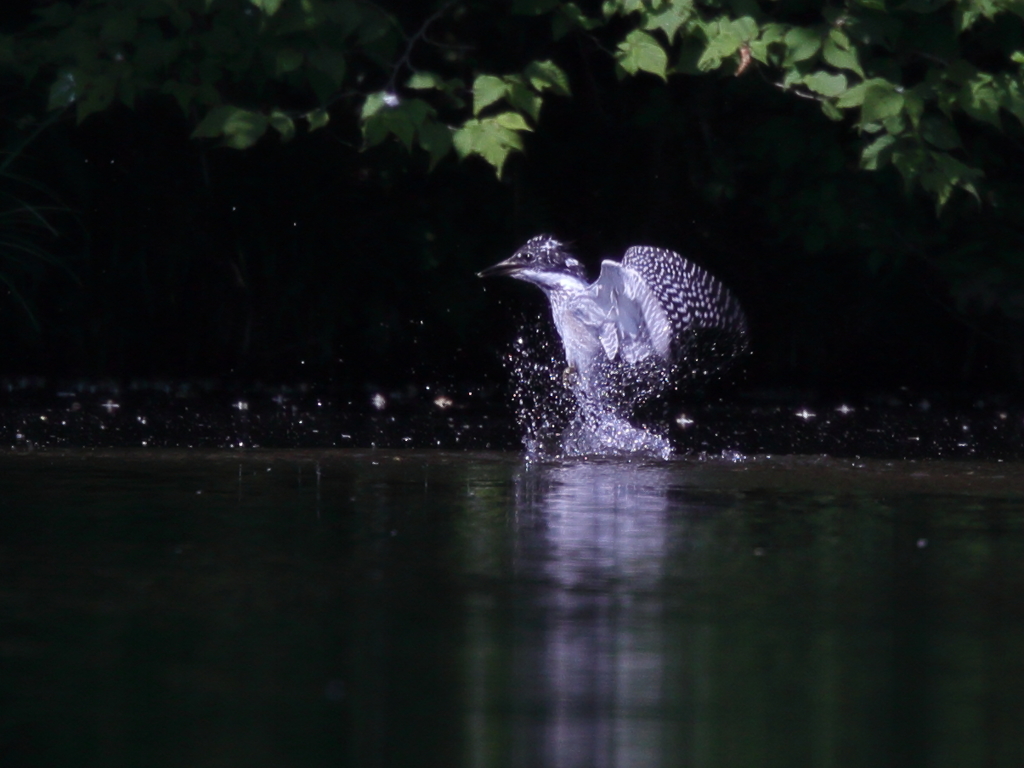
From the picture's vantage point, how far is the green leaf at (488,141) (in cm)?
935

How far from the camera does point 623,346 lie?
34.2 ft

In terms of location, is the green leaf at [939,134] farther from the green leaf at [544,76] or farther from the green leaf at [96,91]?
the green leaf at [96,91]

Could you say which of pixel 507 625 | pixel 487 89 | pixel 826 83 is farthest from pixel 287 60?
pixel 507 625

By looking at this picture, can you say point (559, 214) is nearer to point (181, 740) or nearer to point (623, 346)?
point (623, 346)

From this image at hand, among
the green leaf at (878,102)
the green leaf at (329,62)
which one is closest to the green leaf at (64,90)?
the green leaf at (329,62)

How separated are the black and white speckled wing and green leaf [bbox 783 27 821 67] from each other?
1185 millimetres

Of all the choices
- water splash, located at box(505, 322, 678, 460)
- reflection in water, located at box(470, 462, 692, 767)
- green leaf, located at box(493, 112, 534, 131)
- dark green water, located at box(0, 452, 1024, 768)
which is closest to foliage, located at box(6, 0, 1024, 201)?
green leaf, located at box(493, 112, 534, 131)

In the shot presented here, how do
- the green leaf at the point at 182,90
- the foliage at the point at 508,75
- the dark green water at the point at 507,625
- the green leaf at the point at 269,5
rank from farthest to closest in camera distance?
the green leaf at the point at 182,90 → the foliage at the point at 508,75 → the green leaf at the point at 269,5 → the dark green water at the point at 507,625

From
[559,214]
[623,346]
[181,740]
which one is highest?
[559,214]

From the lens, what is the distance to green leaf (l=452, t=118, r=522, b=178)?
368 inches

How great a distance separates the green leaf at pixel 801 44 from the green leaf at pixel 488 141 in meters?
1.28

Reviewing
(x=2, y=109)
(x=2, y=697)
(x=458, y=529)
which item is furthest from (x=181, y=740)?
(x=2, y=109)

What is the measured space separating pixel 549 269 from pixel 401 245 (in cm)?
329

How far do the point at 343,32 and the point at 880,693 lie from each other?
5837 mm
